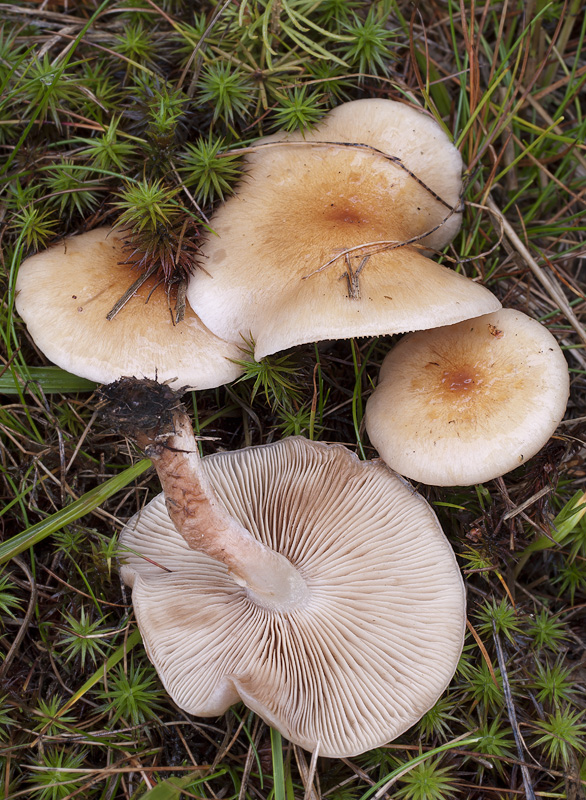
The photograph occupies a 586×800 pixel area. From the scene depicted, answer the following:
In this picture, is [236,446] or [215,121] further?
[236,446]

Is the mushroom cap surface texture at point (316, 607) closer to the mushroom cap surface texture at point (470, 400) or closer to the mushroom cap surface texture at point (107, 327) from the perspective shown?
the mushroom cap surface texture at point (470, 400)

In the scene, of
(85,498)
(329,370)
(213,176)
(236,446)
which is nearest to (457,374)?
(329,370)

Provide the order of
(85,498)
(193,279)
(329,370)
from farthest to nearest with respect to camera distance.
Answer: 1. (329,370)
2. (193,279)
3. (85,498)

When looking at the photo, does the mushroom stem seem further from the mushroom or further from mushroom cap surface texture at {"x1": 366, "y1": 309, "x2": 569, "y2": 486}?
mushroom cap surface texture at {"x1": 366, "y1": 309, "x2": 569, "y2": 486}

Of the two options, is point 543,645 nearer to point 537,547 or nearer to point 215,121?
point 537,547

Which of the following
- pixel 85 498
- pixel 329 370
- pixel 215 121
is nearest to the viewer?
pixel 85 498

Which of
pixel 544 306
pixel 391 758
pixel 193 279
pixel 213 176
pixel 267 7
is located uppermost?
pixel 267 7

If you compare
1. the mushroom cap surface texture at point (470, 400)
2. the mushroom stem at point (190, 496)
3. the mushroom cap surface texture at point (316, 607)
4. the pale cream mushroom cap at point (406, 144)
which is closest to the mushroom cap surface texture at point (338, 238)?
the pale cream mushroom cap at point (406, 144)
